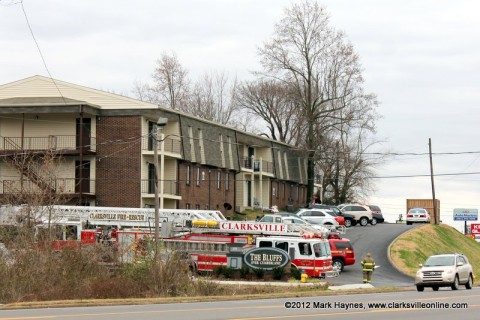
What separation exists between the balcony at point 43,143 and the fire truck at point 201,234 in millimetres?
14310

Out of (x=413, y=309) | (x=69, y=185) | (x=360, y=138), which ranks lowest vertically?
(x=413, y=309)

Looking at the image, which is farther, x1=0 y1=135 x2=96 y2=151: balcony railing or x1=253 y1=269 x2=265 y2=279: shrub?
x1=0 y1=135 x2=96 y2=151: balcony railing

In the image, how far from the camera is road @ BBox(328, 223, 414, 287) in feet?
149

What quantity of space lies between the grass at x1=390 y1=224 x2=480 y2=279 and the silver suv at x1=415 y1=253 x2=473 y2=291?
1409 cm

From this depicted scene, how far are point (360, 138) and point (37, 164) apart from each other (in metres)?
50.9

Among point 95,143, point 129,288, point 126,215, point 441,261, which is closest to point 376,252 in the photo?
point 126,215

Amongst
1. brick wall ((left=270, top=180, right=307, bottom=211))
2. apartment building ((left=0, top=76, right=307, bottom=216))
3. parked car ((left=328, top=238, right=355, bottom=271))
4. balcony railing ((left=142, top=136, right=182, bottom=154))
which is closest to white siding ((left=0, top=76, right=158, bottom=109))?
apartment building ((left=0, top=76, right=307, bottom=216))

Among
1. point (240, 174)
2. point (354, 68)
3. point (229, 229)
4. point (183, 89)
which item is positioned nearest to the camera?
point (229, 229)

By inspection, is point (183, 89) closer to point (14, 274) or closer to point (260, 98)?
point (260, 98)

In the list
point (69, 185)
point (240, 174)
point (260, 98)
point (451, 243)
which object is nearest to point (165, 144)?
point (69, 185)

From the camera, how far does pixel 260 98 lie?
324 feet

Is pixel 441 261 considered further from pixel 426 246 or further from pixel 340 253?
pixel 426 246

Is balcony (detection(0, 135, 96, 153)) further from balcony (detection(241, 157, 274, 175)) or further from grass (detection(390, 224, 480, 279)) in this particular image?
balcony (detection(241, 157, 274, 175))

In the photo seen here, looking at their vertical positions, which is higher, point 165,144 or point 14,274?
point 165,144
